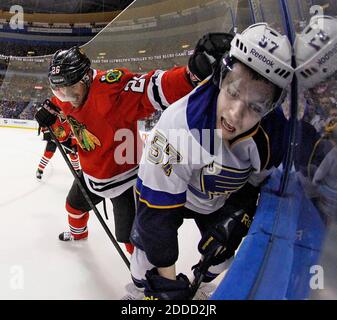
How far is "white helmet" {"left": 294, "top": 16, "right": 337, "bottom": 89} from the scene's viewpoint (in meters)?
0.56

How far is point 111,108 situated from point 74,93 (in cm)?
15

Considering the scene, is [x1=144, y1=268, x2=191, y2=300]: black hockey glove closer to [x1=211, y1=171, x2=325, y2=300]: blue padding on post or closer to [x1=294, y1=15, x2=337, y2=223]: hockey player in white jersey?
[x1=211, y1=171, x2=325, y2=300]: blue padding on post

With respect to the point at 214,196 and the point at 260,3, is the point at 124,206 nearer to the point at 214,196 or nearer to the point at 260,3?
A: the point at 214,196

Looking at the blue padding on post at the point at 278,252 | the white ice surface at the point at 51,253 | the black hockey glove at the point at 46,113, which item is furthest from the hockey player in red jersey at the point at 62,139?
the blue padding on post at the point at 278,252

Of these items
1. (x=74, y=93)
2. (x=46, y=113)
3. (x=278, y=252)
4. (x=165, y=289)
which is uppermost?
(x=74, y=93)

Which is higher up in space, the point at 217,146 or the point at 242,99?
the point at 242,99

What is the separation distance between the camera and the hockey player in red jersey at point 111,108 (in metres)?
1.20

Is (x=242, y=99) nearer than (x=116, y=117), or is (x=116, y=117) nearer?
(x=242, y=99)

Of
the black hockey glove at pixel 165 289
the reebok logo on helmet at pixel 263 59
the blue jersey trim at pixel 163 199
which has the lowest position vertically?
the black hockey glove at pixel 165 289

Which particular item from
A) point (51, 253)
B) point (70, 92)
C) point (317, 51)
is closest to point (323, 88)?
point (317, 51)

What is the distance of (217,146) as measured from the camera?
2.46ft

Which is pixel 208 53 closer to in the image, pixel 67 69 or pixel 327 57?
pixel 327 57

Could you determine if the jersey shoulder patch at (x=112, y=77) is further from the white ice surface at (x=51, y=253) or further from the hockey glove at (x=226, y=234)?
the white ice surface at (x=51, y=253)

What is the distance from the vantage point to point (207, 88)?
29.2 inches
